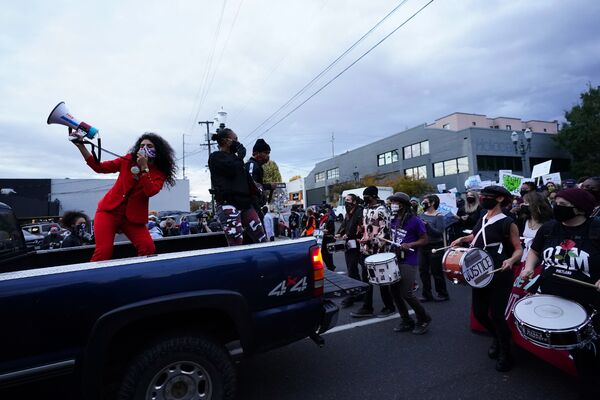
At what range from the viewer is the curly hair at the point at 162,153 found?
3.69 metres

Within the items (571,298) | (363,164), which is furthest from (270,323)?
(363,164)

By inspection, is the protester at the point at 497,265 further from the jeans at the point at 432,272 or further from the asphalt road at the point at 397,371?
the jeans at the point at 432,272

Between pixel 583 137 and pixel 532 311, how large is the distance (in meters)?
45.4

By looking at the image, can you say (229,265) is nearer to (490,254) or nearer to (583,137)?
(490,254)

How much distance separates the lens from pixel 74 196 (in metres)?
43.8

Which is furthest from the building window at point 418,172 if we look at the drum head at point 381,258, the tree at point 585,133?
the drum head at point 381,258

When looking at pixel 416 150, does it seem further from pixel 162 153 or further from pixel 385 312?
pixel 162 153

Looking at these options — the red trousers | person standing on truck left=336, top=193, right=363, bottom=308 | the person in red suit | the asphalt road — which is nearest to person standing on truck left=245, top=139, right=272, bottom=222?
the person in red suit

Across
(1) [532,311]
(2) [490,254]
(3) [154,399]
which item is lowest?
(3) [154,399]

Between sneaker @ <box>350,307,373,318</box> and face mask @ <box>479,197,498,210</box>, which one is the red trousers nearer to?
sneaker @ <box>350,307,373,318</box>

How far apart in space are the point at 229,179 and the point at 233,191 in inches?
5.8

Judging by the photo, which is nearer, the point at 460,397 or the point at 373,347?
the point at 460,397

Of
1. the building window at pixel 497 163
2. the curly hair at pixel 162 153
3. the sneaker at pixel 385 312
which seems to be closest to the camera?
the curly hair at pixel 162 153

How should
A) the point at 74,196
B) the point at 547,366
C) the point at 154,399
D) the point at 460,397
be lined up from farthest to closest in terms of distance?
the point at 74,196
the point at 547,366
the point at 460,397
the point at 154,399
